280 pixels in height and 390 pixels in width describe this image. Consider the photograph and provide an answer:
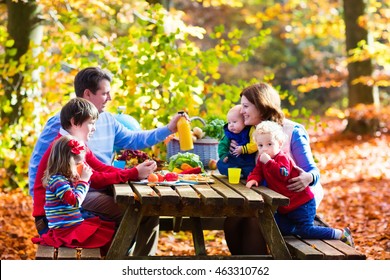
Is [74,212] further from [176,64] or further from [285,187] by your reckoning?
[176,64]

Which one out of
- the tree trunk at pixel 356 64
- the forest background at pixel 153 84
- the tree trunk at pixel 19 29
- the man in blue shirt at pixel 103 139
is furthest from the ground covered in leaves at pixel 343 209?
the man in blue shirt at pixel 103 139

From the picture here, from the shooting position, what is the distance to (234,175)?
4.45m

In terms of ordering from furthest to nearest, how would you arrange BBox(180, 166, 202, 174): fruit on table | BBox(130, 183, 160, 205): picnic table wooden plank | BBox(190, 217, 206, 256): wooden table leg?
BBox(180, 166, 202, 174): fruit on table → BBox(190, 217, 206, 256): wooden table leg → BBox(130, 183, 160, 205): picnic table wooden plank

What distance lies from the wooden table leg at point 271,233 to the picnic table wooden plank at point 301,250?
0.28 feet

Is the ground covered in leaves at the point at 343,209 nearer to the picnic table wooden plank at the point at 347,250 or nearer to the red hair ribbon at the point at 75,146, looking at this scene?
the picnic table wooden plank at the point at 347,250

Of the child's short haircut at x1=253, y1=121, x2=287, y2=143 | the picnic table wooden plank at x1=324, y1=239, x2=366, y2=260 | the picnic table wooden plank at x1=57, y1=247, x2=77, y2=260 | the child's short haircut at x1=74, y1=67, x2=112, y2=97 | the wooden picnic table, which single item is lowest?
the picnic table wooden plank at x1=324, y1=239, x2=366, y2=260

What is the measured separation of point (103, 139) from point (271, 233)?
5.60ft

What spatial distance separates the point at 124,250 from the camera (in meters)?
3.94

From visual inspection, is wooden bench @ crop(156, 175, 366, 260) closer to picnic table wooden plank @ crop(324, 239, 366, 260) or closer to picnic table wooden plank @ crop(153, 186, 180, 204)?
picnic table wooden plank @ crop(324, 239, 366, 260)

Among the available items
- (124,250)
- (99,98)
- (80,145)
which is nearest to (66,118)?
(80,145)

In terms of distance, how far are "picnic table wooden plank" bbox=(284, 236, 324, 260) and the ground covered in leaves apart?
215 centimetres

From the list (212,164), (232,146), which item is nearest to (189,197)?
(232,146)

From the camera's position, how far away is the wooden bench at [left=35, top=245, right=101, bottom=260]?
3857 mm

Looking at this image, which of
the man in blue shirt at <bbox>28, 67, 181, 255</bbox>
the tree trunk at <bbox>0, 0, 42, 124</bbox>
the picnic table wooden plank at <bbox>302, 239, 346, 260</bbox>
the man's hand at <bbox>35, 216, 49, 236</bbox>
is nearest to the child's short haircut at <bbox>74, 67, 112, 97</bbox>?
the man in blue shirt at <bbox>28, 67, 181, 255</bbox>
